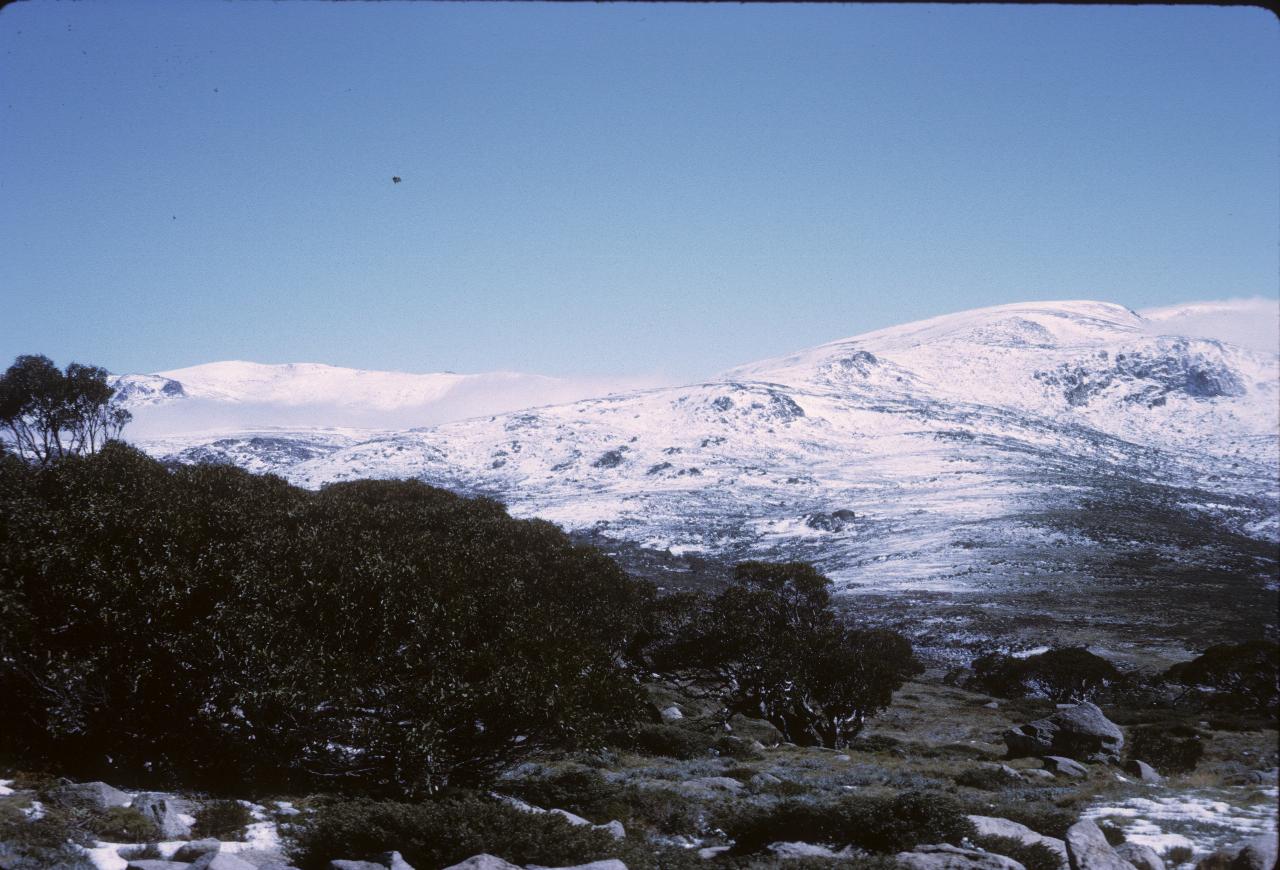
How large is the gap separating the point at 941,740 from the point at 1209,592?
11041 centimetres

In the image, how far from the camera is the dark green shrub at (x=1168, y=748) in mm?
34812

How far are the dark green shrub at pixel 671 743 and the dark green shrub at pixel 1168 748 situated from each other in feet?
64.1

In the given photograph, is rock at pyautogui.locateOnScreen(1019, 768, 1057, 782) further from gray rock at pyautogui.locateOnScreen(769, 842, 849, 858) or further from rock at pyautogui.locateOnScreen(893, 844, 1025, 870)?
rock at pyautogui.locateOnScreen(893, 844, 1025, 870)

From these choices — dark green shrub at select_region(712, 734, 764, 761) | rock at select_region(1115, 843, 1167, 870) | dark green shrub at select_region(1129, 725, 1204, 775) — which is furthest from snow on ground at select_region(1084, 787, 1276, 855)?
dark green shrub at select_region(712, 734, 764, 761)

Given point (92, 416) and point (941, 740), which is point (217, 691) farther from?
point (92, 416)

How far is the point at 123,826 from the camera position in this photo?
587 inches

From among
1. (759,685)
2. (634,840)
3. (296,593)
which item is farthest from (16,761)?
(759,685)

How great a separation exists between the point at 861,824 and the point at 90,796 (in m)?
15.9

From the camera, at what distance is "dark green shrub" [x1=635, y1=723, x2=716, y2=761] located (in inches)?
1312

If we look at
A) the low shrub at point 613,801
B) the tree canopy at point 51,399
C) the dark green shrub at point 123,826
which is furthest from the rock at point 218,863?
the tree canopy at point 51,399

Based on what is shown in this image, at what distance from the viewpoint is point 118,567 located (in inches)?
803

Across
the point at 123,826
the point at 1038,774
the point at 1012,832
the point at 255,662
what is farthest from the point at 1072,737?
the point at 123,826

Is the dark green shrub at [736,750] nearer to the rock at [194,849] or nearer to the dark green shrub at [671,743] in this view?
the dark green shrub at [671,743]

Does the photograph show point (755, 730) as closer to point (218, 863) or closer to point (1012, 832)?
point (1012, 832)
